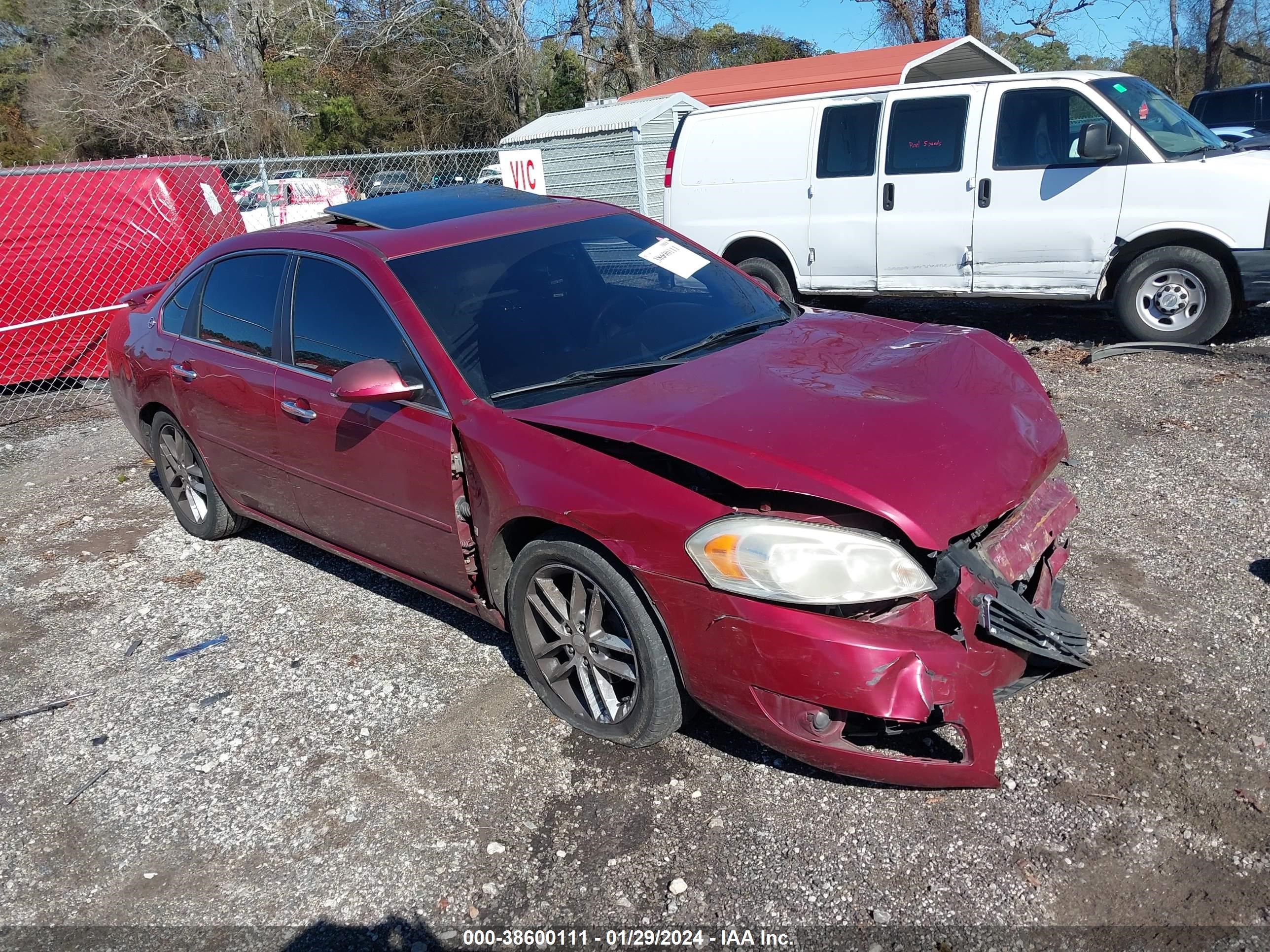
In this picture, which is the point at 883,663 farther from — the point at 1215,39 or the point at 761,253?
the point at 1215,39

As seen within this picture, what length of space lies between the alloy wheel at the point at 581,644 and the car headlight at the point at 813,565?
50cm

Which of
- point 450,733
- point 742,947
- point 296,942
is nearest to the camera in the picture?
point 742,947

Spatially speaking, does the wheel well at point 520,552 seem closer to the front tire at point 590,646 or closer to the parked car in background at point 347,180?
the front tire at point 590,646

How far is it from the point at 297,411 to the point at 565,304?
46.9 inches

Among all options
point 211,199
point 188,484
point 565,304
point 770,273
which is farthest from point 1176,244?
point 211,199

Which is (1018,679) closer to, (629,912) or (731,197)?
(629,912)

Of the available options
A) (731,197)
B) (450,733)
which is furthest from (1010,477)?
(731,197)

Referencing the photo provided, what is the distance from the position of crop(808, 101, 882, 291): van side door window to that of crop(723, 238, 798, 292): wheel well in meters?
0.33

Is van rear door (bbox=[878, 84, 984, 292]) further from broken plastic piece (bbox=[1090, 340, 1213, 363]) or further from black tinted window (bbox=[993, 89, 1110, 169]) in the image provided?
broken plastic piece (bbox=[1090, 340, 1213, 363])

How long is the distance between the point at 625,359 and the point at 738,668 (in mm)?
1315

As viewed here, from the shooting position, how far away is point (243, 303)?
445 centimetres

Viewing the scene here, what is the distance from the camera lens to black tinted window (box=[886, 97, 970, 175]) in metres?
7.65

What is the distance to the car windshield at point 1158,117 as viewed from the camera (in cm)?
696

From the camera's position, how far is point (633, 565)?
2857mm
